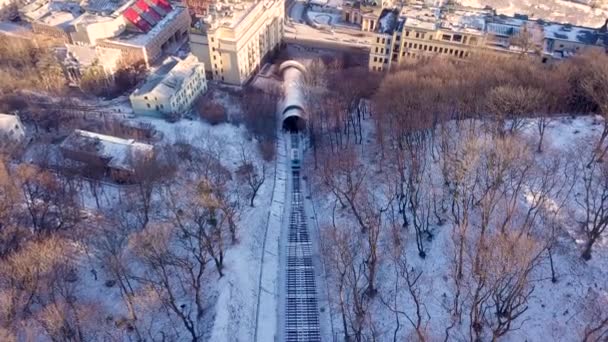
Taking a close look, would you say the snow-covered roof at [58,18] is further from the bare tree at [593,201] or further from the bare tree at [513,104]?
the bare tree at [593,201]

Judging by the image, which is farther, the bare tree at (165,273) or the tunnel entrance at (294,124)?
the tunnel entrance at (294,124)

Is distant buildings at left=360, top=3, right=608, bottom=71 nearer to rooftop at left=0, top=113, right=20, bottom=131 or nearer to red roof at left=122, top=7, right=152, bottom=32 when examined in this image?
red roof at left=122, top=7, right=152, bottom=32

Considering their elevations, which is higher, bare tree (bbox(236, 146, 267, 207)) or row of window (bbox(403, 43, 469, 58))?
row of window (bbox(403, 43, 469, 58))

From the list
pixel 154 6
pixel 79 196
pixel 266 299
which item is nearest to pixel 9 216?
pixel 79 196

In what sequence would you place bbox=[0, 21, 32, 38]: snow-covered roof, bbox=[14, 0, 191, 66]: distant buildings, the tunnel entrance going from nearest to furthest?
1. the tunnel entrance
2. bbox=[14, 0, 191, 66]: distant buildings
3. bbox=[0, 21, 32, 38]: snow-covered roof

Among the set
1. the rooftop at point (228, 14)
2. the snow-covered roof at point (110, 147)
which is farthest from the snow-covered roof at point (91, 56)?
the snow-covered roof at point (110, 147)

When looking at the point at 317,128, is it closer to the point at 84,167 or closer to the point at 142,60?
the point at 84,167

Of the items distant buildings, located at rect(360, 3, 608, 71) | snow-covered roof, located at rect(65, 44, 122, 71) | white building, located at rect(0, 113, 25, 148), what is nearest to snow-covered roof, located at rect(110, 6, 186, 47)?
snow-covered roof, located at rect(65, 44, 122, 71)
